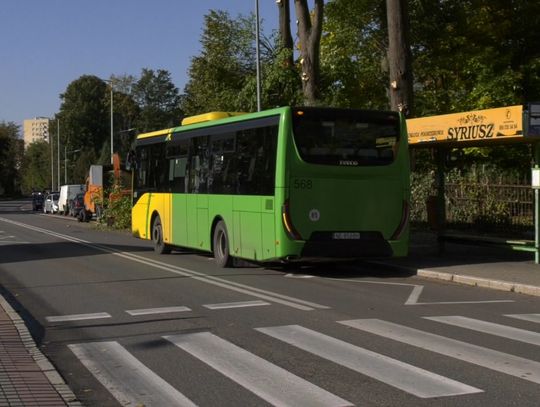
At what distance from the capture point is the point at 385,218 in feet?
46.3

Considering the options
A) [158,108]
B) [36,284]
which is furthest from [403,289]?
[158,108]

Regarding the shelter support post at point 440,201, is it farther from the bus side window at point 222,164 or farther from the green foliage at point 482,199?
the bus side window at point 222,164

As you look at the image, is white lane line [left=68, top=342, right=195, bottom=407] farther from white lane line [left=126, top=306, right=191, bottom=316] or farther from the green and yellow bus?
the green and yellow bus

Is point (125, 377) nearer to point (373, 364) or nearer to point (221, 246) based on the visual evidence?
point (373, 364)

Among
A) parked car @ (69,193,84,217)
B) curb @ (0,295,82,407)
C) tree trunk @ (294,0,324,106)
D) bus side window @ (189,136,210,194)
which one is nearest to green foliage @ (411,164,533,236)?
tree trunk @ (294,0,324,106)

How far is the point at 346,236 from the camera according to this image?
13789 mm

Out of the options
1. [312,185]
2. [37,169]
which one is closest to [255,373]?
[312,185]

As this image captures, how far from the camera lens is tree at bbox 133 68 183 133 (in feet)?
380

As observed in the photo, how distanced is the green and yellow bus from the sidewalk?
1.00 metres

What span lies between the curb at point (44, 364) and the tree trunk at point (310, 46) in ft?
55.7

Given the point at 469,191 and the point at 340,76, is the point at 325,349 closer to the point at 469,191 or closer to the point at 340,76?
the point at 469,191

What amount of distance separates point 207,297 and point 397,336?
13.0 ft

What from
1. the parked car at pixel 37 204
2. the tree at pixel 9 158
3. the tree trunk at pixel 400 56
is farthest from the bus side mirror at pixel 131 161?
the tree at pixel 9 158

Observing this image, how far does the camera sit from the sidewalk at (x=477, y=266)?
1225 centimetres
